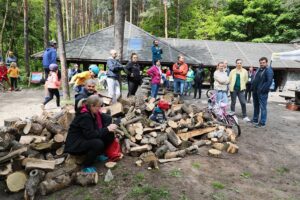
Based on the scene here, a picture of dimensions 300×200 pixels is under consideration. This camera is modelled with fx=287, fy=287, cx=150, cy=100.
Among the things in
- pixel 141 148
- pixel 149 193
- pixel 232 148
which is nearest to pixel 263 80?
pixel 232 148

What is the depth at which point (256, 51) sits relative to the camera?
2380cm

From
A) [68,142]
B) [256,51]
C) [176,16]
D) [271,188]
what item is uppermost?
[176,16]

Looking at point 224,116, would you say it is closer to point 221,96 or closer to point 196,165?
point 221,96

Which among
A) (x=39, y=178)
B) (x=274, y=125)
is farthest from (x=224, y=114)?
(x=39, y=178)

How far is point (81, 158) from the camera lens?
16.0 feet

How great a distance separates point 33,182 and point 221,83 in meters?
6.04

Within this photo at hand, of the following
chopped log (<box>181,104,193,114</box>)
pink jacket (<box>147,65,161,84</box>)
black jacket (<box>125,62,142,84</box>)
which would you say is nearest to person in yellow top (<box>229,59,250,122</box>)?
chopped log (<box>181,104,193,114</box>)

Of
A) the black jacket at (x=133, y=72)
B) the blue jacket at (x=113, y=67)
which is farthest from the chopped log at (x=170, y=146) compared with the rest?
the black jacket at (x=133, y=72)

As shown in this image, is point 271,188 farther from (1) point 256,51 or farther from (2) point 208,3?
(2) point 208,3

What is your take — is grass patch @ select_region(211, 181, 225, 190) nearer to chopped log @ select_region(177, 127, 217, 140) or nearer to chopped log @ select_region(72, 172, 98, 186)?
chopped log @ select_region(177, 127, 217, 140)

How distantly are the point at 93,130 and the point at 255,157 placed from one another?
3.48 m

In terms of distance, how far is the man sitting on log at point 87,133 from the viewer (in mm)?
4523

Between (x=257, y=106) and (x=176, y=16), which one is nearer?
(x=257, y=106)

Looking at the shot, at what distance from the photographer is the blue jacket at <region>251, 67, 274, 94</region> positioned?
26.7 ft
